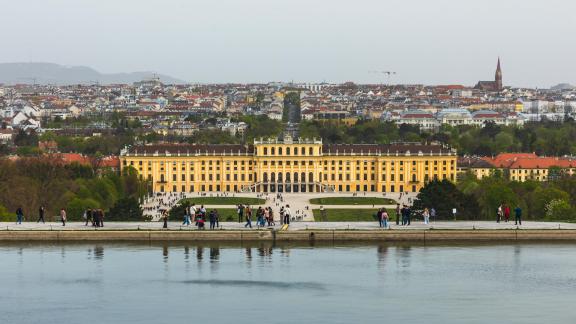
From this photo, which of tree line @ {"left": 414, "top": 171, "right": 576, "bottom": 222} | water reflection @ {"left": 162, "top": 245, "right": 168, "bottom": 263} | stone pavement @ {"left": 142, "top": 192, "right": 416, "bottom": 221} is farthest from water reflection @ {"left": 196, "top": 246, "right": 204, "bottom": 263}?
stone pavement @ {"left": 142, "top": 192, "right": 416, "bottom": 221}

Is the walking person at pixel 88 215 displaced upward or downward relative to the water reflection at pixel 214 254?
upward

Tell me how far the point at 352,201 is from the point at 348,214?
537 inches

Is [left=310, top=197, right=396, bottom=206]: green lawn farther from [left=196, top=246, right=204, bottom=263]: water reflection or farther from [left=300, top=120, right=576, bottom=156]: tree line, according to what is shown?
[left=196, top=246, right=204, bottom=263]: water reflection

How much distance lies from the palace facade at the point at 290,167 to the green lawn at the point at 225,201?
1168 cm

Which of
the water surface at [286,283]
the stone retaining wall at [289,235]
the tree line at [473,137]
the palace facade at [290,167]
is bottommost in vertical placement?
the water surface at [286,283]

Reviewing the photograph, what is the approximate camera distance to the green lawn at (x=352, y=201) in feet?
254

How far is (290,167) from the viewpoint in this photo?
9462 centimetres

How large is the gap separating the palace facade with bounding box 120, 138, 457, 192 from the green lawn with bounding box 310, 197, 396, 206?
36.9ft

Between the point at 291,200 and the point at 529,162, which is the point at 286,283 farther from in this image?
the point at 529,162

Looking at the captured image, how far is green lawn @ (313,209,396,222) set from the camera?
60.3 meters

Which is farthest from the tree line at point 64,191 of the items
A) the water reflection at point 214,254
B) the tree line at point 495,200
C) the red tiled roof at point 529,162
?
the red tiled roof at point 529,162

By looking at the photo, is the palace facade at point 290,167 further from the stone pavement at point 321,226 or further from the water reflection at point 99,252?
the water reflection at point 99,252

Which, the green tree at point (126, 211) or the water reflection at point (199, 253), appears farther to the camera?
the green tree at point (126, 211)

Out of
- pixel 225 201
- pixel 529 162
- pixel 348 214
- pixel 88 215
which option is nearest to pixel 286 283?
pixel 88 215
